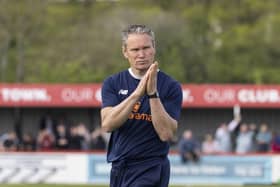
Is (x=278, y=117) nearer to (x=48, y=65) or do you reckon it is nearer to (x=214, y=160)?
(x=214, y=160)

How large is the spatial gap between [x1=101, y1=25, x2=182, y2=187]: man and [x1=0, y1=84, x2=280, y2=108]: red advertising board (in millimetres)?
25669

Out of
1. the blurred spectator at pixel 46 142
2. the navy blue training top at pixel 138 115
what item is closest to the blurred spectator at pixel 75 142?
the blurred spectator at pixel 46 142

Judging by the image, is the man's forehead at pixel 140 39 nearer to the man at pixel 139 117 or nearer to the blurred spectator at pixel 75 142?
the man at pixel 139 117

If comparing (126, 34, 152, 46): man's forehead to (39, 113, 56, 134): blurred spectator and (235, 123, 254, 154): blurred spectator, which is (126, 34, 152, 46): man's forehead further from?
(39, 113, 56, 134): blurred spectator

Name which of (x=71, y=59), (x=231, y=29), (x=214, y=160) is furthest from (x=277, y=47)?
(x=214, y=160)

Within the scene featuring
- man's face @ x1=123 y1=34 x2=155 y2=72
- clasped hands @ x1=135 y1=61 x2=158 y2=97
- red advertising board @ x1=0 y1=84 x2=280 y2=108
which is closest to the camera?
clasped hands @ x1=135 y1=61 x2=158 y2=97

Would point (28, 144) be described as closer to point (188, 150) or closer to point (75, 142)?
point (75, 142)

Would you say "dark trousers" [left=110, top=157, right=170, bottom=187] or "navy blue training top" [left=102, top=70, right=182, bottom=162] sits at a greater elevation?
"navy blue training top" [left=102, top=70, right=182, bottom=162]

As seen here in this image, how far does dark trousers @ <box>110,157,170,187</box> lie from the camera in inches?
275

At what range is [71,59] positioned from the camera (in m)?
54.7

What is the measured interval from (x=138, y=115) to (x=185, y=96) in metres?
26.0

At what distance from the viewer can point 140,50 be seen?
6613 millimetres

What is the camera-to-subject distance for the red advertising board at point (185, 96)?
32812mm

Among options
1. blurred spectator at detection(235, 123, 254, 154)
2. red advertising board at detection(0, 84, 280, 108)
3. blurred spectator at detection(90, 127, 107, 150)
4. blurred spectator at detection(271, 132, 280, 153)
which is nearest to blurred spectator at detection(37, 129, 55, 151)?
blurred spectator at detection(90, 127, 107, 150)
